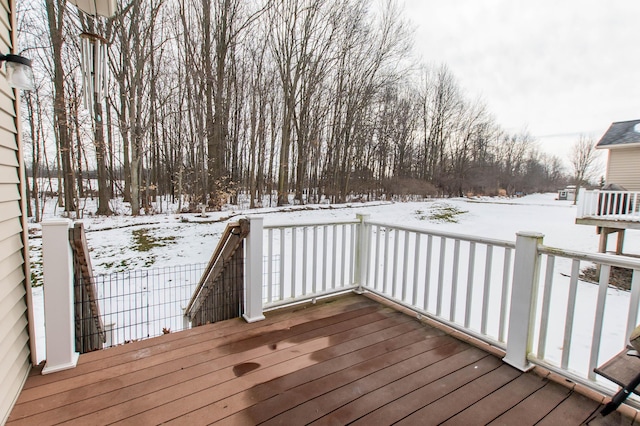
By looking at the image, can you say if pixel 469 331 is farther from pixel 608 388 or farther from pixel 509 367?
pixel 608 388

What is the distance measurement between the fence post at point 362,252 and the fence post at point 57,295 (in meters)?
2.46

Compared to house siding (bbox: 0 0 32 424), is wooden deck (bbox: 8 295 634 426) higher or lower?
lower

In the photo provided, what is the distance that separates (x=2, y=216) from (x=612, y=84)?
49.2 ft

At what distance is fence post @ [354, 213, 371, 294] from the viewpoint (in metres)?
3.25

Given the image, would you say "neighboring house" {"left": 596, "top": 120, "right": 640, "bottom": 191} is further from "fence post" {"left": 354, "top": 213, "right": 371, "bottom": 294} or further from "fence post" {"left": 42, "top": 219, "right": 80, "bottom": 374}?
"fence post" {"left": 42, "top": 219, "right": 80, "bottom": 374}

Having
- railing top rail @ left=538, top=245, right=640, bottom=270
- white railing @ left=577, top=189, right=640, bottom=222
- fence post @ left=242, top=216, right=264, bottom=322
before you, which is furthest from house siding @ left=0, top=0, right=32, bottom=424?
white railing @ left=577, top=189, right=640, bottom=222

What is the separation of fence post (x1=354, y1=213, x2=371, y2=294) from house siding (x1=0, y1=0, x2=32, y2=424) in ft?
8.76

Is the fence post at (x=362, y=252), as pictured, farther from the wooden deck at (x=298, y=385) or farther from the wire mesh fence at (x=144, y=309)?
the wire mesh fence at (x=144, y=309)

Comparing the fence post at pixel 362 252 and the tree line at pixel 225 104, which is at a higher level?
the tree line at pixel 225 104

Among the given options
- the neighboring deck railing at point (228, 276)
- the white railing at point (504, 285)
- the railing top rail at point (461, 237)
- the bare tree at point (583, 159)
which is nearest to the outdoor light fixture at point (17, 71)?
the neighboring deck railing at point (228, 276)

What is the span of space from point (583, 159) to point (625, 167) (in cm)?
2134

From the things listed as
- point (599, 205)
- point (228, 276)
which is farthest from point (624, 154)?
point (228, 276)

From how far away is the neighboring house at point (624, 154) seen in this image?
449 inches

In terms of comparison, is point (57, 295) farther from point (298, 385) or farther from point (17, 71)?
point (298, 385)
